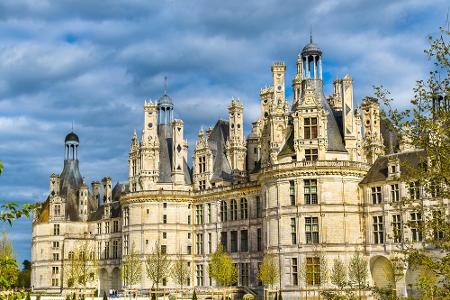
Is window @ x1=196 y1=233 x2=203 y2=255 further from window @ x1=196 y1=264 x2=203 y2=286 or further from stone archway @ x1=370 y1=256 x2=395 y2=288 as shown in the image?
stone archway @ x1=370 y1=256 x2=395 y2=288

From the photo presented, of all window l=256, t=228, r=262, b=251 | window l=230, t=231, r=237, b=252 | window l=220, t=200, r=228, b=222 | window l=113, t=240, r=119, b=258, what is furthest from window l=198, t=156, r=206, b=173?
window l=113, t=240, r=119, b=258

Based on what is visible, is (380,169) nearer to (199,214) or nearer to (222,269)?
(222,269)

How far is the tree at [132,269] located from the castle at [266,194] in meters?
1.37

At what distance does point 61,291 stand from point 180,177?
2478 cm

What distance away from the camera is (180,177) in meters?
73.2

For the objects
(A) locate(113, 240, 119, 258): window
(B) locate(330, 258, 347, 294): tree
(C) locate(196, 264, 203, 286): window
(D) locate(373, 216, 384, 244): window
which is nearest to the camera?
(B) locate(330, 258, 347, 294): tree

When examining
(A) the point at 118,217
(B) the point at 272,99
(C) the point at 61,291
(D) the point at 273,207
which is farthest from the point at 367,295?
(C) the point at 61,291

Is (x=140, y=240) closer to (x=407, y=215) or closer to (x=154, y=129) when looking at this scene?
(x=154, y=129)

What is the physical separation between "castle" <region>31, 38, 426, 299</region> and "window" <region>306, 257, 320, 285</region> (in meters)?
0.09

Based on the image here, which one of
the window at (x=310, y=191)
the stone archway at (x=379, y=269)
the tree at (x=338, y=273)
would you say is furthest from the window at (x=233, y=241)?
the stone archway at (x=379, y=269)

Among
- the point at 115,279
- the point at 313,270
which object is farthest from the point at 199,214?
the point at 313,270

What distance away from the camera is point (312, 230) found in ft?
186

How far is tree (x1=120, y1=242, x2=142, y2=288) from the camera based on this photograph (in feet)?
217

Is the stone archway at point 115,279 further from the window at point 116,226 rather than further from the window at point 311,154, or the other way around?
the window at point 311,154
